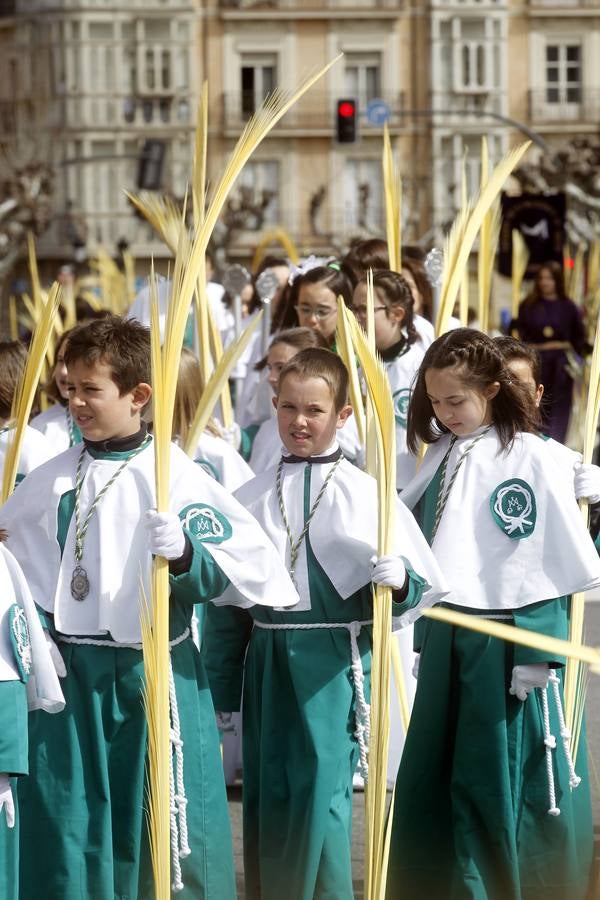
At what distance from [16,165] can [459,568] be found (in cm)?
4385


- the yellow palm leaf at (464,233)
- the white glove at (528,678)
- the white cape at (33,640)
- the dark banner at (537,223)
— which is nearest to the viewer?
the white cape at (33,640)

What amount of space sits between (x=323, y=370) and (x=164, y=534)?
80 centimetres

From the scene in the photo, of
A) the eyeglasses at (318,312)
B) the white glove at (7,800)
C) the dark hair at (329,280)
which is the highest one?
the dark hair at (329,280)

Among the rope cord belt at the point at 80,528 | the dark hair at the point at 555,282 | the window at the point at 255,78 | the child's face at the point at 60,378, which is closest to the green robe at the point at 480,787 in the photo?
the rope cord belt at the point at 80,528

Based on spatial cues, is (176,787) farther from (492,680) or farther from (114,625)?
(492,680)

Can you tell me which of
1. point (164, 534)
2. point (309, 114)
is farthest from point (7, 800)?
point (309, 114)

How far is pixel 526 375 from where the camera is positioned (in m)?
4.94

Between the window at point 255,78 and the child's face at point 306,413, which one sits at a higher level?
the window at point 255,78

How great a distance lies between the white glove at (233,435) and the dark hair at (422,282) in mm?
997

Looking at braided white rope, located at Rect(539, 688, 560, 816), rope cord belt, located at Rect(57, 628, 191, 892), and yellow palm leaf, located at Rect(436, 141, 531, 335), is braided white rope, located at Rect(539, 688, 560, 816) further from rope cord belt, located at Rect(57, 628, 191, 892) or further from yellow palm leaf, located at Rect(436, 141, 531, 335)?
yellow palm leaf, located at Rect(436, 141, 531, 335)

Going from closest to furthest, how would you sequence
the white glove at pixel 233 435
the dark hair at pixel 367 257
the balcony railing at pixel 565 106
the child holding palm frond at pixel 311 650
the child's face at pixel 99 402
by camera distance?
the child's face at pixel 99 402
the child holding palm frond at pixel 311 650
the white glove at pixel 233 435
the dark hair at pixel 367 257
the balcony railing at pixel 565 106

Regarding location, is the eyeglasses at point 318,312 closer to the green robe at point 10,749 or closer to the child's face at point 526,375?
the child's face at point 526,375

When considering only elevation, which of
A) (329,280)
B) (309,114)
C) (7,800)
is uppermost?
(309,114)

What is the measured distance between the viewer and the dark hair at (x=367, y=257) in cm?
716
